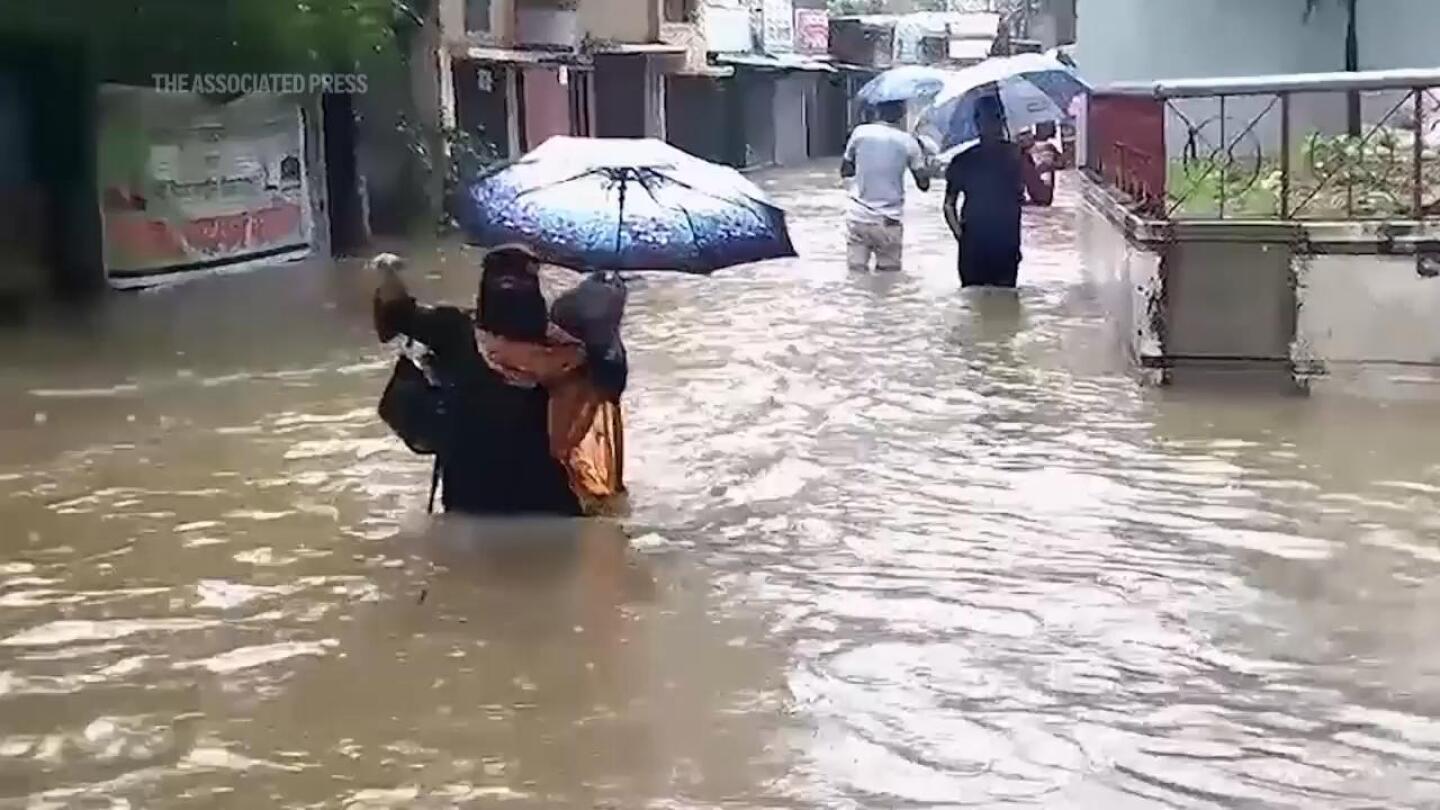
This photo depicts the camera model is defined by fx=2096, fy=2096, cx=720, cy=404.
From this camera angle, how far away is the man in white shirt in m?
17.8

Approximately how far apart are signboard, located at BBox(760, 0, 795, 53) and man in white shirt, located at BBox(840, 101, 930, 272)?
30015 millimetres

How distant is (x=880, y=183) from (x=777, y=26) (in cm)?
3350

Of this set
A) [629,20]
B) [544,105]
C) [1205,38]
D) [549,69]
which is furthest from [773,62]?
[1205,38]

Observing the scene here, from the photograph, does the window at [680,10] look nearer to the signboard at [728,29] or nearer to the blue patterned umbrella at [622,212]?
the signboard at [728,29]

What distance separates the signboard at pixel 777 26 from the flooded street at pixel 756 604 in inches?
1464

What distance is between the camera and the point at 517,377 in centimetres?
833

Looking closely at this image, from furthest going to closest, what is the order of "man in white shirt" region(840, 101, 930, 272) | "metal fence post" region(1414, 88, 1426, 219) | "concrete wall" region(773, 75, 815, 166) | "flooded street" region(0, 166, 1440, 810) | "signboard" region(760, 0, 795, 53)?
"concrete wall" region(773, 75, 815, 166)
"signboard" region(760, 0, 795, 53)
"man in white shirt" region(840, 101, 930, 272)
"metal fence post" region(1414, 88, 1426, 219)
"flooded street" region(0, 166, 1440, 810)

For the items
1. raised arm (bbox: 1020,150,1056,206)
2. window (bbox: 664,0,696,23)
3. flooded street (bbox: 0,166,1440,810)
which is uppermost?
window (bbox: 664,0,696,23)

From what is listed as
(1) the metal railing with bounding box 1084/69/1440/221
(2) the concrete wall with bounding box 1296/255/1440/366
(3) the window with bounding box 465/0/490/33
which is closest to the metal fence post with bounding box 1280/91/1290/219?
(1) the metal railing with bounding box 1084/69/1440/221

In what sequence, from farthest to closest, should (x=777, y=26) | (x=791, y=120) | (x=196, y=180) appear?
(x=791, y=120) < (x=777, y=26) < (x=196, y=180)

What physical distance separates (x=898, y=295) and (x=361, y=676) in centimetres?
1121

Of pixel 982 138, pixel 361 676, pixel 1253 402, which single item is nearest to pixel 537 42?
pixel 982 138

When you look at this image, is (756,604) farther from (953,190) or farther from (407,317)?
(953,190)

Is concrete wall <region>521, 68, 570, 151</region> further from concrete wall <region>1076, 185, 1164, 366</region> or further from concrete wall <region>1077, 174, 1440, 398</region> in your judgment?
concrete wall <region>1077, 174, 1440, 398</region>
